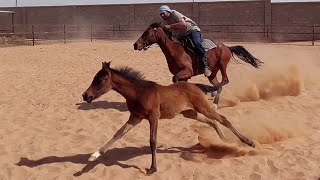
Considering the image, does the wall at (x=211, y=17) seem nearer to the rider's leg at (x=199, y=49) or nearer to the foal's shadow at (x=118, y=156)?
the rider's leg at (x=199, y=49)

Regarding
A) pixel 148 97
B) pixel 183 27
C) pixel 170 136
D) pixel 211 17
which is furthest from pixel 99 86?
pixel 211 17

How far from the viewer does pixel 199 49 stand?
331 inches

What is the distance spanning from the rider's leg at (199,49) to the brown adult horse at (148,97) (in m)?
2.81

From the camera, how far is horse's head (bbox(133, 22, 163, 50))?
7.67 metres

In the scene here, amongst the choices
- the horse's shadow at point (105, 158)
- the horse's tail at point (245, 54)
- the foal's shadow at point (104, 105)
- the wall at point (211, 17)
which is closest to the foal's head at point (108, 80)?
the horse's shadow at point (105, 158)

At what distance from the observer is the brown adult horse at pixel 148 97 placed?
5.18 meters

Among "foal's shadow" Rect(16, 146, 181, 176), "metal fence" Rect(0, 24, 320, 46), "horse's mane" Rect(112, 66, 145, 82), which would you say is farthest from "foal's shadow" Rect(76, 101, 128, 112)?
"metal fence" Rect(0, 24, 320, 46)

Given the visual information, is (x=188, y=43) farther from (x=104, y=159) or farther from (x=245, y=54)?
(x=104, y=159)

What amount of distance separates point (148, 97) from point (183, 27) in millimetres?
3010

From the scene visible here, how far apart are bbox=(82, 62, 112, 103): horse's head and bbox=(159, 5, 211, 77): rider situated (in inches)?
115

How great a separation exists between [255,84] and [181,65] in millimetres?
2236

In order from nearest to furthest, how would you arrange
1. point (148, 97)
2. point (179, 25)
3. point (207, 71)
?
point (148, 97), point (179, 25), point (207, 71)

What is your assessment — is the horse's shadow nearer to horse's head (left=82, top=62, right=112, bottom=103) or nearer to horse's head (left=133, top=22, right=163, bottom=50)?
horse's head (left=82, top=62, right=112, bottom=103)

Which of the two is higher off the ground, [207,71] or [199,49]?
[199,49]
